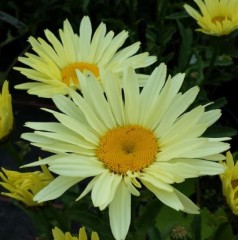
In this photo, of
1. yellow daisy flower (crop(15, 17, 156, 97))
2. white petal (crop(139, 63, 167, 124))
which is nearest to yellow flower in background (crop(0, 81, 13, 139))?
yellow daisy flower (crop(15, 17, 156, 97))

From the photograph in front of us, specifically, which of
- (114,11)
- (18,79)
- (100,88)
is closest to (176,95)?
(100,88)

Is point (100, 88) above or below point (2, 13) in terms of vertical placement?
above

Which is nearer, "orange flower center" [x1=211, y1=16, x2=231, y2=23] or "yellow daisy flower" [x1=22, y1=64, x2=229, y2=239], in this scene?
"yellow daisy flower" [x1=22, y1=64, x2=229, y2=239]

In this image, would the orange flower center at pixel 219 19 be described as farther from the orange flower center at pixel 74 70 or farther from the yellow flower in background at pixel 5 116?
the yellow flower in background at pixel 5 116

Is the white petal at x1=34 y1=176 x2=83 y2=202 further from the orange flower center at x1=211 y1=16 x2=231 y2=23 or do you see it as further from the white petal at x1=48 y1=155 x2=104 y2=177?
the orange flower center at x1=211 y1=16 x2=231 y2=23

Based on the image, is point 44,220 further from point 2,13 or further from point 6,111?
point 2,13

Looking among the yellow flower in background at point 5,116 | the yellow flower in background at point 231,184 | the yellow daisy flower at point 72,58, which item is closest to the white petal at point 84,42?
the yellow daisy flower at point 72,58

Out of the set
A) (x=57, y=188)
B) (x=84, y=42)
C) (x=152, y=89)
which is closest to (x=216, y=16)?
(x=84, y=42)
